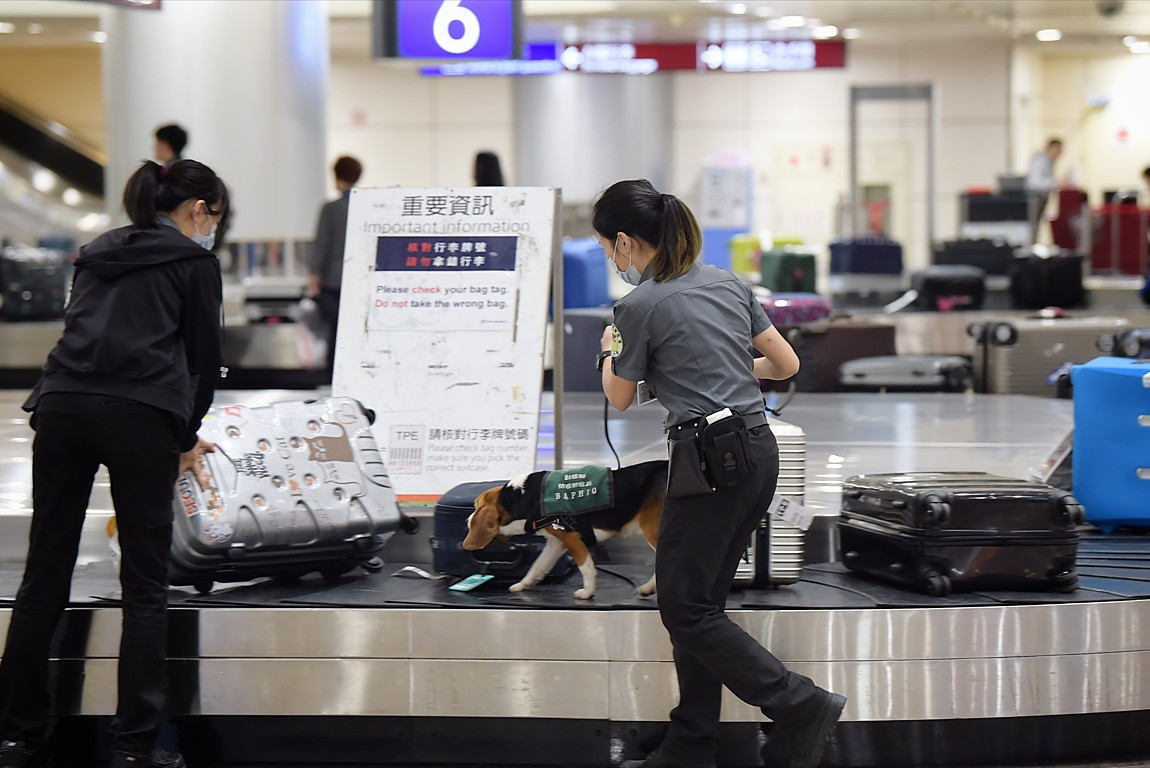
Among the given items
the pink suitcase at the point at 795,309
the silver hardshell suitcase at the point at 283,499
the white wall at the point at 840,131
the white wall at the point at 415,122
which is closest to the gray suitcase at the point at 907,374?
the pink suitcase at the point at 795,309

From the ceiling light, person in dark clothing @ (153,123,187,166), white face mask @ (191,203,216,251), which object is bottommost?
white face mask @ (191,203,216,251)

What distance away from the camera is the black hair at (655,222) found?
3.29 meters

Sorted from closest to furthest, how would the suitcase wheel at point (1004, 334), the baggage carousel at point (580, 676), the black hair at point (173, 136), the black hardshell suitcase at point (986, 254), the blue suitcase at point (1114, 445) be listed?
the baggage carousel at point (580, 676)
the blue suitcase at point (1114, 445)
the black hair at point (173, 136)
the suitcase wheel at point (1004, 334)
the black hardshell suitcase at point (986, 254)

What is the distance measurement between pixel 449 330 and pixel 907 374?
4666 mm

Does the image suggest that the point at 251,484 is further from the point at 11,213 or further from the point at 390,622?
the point at 11,213

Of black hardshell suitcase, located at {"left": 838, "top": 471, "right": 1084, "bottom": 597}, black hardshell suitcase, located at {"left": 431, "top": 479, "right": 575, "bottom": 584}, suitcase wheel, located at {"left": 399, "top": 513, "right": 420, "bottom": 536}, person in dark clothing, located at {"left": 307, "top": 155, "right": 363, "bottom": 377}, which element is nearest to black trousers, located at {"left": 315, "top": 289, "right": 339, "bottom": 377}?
person in dark clothing, located at {"left": 307, "top": 155, "right": 363, "bottom": 377}

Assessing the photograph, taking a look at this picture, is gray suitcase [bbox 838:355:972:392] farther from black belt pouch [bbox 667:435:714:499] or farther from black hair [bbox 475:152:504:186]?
black belt pouch [bbox 667:435:714:499]

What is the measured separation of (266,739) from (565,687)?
2.83 feet

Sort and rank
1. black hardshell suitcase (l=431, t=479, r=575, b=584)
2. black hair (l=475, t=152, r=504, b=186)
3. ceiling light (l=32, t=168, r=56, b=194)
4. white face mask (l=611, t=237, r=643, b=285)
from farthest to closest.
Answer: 1. ceiling light (l=32, t=168, r=56, b=194)
2. black hair (l=475, t=152, r=504, b=186)
3. black hardshell suitcase (l=431, t=479, r=575, b=584)
4. white face mask (l=611, t=237, r=643, b=285)

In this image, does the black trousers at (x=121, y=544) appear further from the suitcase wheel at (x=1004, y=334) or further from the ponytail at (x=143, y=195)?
the suitcase wheel at (x=1004, y=334)

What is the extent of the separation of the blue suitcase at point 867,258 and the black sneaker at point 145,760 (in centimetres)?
1074

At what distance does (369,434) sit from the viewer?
4461mm

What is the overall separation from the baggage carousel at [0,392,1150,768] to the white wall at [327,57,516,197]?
49.0 feet

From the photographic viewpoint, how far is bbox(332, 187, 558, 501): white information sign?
4766 mm
